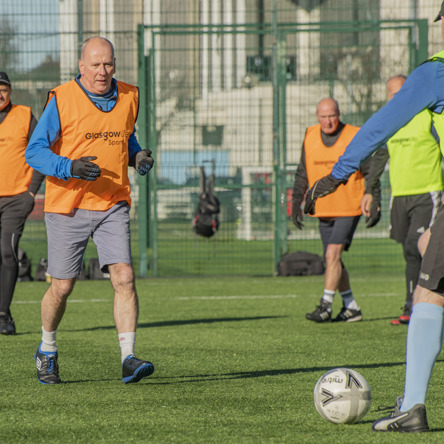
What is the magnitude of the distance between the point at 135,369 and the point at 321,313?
4121mm

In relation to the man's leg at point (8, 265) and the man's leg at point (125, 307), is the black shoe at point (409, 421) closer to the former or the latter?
the man's leg at point (125, 307)

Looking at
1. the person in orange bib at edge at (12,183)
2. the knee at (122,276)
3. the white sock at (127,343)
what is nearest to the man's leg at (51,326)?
the knee at (122,276)

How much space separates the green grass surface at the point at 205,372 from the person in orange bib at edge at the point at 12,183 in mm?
729

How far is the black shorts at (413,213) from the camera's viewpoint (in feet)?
30.4

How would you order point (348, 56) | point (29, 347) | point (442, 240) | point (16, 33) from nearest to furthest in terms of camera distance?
point (442, 240) < point (29, 347) < point (16, 33) < point (348, 56)

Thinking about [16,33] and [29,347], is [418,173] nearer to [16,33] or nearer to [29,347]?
[29,347]

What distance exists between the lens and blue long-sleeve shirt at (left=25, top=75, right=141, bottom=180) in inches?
229

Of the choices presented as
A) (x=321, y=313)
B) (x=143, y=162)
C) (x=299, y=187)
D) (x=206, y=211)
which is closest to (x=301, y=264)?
(x=206, y=211)

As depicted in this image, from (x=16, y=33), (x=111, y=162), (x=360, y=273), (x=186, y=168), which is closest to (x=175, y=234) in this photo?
(x=186, y=168)

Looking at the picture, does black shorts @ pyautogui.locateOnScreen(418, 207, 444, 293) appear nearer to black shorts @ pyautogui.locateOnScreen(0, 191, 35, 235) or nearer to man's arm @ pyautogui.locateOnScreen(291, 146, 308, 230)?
black shorts @ pyautogui.locateOnScreen(0, 191, 35, 235)

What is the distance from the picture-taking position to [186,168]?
48.8ft

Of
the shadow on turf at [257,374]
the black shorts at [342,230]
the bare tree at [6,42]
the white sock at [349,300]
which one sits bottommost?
the shadow on turf at [257,374]

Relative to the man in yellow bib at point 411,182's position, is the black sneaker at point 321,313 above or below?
below

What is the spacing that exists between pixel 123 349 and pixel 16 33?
9795mm
